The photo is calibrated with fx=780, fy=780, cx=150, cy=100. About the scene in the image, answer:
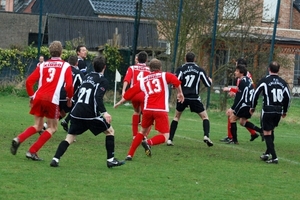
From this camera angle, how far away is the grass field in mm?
9883

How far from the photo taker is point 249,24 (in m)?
29.1

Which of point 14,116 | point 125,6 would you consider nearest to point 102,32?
point 125,6

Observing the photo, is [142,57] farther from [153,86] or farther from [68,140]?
[68,140]

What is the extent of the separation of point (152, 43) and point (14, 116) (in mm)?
18151

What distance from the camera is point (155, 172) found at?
1177cm

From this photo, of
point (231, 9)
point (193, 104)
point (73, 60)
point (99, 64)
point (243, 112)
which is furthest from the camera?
point (231, 9)

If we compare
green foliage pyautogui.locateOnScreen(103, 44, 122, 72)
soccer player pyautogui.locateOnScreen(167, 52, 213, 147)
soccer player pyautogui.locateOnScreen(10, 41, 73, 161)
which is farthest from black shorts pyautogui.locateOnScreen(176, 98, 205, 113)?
green foliage pyautogui.locateOnScreen(103, 44, 122, 72)

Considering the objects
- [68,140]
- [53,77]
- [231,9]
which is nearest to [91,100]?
[68,140]

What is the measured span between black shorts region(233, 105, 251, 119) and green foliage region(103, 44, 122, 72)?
13.8 m

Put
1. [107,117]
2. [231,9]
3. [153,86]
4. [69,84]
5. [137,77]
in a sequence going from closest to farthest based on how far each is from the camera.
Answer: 1. [107,117]
2. [69,84]
3. [153,86]
4. [137,77]
5. [231,9]

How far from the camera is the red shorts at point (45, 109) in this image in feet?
40.2

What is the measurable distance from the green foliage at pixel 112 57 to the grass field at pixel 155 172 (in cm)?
1232

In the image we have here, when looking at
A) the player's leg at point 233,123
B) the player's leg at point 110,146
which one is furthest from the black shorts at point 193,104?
the player's leg at point 110,146

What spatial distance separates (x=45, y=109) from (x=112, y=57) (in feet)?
59.7
